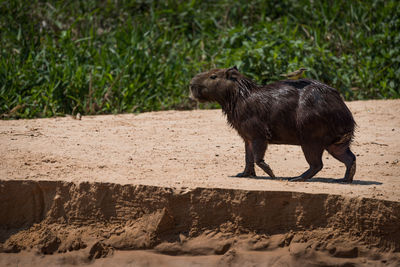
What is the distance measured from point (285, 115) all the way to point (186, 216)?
3.89 feet

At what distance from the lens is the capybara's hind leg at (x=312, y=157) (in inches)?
194

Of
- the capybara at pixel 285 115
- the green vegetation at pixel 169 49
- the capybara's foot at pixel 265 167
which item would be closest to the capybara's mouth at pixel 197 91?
the capybara at pixel 285 115

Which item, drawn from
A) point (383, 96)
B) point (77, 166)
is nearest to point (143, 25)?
point (383, 96)

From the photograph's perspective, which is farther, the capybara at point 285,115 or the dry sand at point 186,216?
the capybara at point 285,115

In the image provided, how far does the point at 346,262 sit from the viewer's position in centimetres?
427

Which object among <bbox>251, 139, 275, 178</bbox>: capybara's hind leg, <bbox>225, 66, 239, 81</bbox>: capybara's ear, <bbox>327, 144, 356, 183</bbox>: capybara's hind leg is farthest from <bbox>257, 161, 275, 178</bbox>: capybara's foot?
<bbox>225, 66, 239, 81</bbox>: capybara's ear

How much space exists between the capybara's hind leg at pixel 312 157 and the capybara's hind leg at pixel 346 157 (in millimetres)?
165

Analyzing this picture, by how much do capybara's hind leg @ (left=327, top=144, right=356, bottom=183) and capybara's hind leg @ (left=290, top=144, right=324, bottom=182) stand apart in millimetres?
165

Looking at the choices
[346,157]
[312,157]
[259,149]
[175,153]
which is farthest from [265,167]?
[175,153]

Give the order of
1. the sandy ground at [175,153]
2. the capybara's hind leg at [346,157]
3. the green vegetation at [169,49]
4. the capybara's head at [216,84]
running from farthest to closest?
the green vegetation at [169,49] < the capybara's head at [216,84] < the capybara's hind leg at [346,157] < the sandy ground at [175,153]

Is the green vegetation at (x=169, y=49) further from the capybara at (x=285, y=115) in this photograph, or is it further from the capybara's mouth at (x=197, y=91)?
the capybara at (x=285, y=115)

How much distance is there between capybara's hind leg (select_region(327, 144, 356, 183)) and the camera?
4980mm

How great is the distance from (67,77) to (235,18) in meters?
3.93

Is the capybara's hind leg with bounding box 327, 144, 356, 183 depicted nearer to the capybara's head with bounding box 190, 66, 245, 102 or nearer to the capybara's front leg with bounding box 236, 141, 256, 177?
the capybara's front leg with bounding box 236, 141, 256, 177
